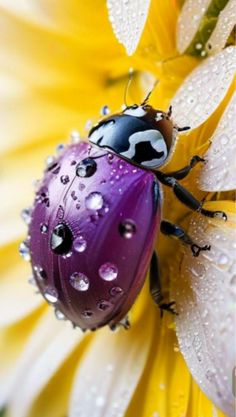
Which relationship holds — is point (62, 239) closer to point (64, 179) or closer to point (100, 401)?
point (64, 179)

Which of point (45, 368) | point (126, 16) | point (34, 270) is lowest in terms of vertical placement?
point (45, 368)

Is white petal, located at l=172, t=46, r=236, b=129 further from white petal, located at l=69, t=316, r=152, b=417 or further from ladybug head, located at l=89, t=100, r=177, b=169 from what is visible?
white petal, located at l=69, t=316, r=152, b=417

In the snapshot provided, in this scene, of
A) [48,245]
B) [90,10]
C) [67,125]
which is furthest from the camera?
[67,125]

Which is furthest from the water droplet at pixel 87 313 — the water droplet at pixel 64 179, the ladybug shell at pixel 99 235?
the water droplet at pixel 64 179

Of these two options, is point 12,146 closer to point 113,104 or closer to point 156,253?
point 113,104

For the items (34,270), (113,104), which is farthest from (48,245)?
(113,104)

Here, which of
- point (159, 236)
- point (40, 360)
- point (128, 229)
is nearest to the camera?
point (128, 229)

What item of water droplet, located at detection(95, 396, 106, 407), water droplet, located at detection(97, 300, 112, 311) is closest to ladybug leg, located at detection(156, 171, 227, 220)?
water droplet, located at detection(97, 300, 112, 311)

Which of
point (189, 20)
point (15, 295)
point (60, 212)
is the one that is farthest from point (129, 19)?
point (15, 295)
